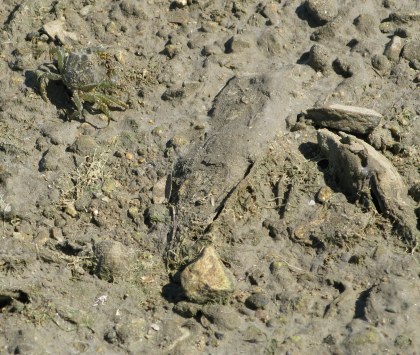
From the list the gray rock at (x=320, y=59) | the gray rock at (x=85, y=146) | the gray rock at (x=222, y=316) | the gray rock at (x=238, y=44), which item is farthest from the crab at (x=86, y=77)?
the gray rock at (x=222, y=316)

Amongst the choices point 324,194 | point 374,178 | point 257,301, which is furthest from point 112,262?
point 374,178

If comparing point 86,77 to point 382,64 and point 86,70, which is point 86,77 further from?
point 382,64

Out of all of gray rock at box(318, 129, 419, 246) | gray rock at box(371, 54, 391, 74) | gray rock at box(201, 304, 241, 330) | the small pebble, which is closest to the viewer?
gray rock at box(201, 304, 241, 330)

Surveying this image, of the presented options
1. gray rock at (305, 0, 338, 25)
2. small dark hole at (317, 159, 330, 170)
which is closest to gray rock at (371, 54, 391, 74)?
gray rock at (305, 0, 338, 25)

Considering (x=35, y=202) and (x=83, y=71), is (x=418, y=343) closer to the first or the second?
(x=35, y=202)

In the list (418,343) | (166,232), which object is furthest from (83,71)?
(418,343)

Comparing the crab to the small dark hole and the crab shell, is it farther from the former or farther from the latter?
the small dark hole
